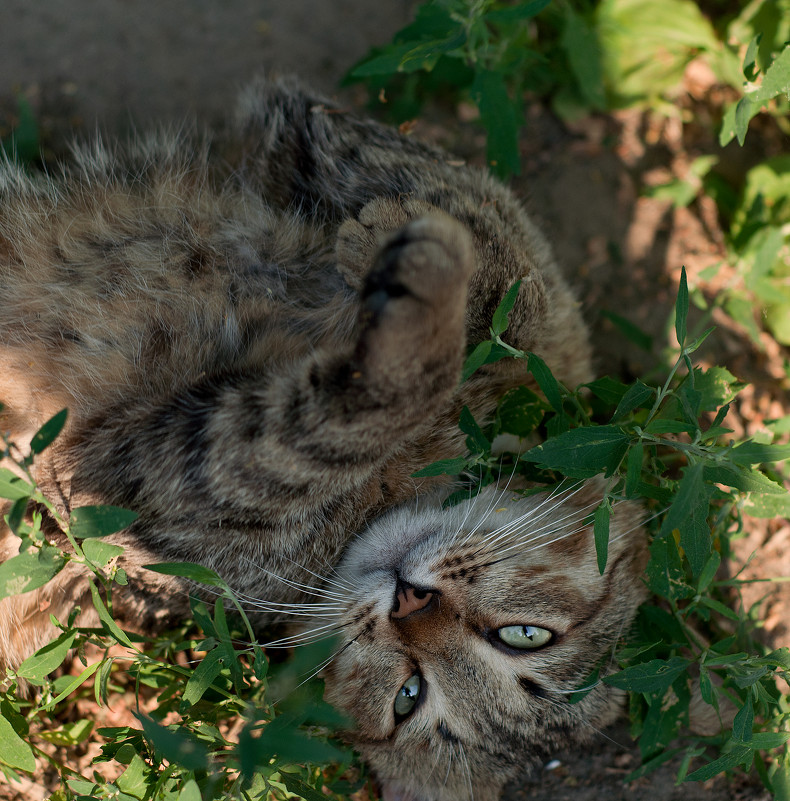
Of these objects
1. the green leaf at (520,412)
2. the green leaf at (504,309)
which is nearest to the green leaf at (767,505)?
the green leaf at (520,412)

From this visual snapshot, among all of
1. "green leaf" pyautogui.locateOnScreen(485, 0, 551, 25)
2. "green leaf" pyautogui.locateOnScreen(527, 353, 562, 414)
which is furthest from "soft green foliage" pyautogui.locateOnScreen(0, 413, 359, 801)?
"green leaf" pyautogui.locateOnScreen(485, 0, 551, 25)

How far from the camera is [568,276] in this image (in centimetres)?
384

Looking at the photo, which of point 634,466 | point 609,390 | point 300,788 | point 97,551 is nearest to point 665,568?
point 634,466

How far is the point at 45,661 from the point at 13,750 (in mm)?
346

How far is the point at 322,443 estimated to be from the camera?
1967mm

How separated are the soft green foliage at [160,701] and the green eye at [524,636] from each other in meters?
0.66

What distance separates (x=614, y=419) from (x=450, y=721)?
48.1 inches

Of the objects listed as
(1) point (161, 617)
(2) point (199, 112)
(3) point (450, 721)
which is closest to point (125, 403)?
(1) point (161, 617)

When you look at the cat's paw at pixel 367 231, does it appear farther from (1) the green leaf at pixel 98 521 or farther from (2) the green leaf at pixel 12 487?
(2) the green leaf at pixel 12 487

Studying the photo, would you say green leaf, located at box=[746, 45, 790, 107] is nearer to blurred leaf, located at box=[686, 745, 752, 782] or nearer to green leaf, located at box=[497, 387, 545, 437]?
green leaf, located at box=[497, 387, 545, 437]

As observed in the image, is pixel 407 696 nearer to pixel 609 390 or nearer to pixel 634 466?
pixel 634 466

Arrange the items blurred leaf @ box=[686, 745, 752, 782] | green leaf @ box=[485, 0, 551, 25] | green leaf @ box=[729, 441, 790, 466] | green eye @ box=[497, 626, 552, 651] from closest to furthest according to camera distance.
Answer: green leaf @ box=[729, 441, 790, 466] < blurred leaf @ box=[686, 745, 752, 782] < green eye @ box=[497, 626, 552, 651] < green leaf @ box=[485, 0, 551, 25]

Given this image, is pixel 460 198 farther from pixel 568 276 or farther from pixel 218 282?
pixel 568 276

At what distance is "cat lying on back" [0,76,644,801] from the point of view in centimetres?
211
